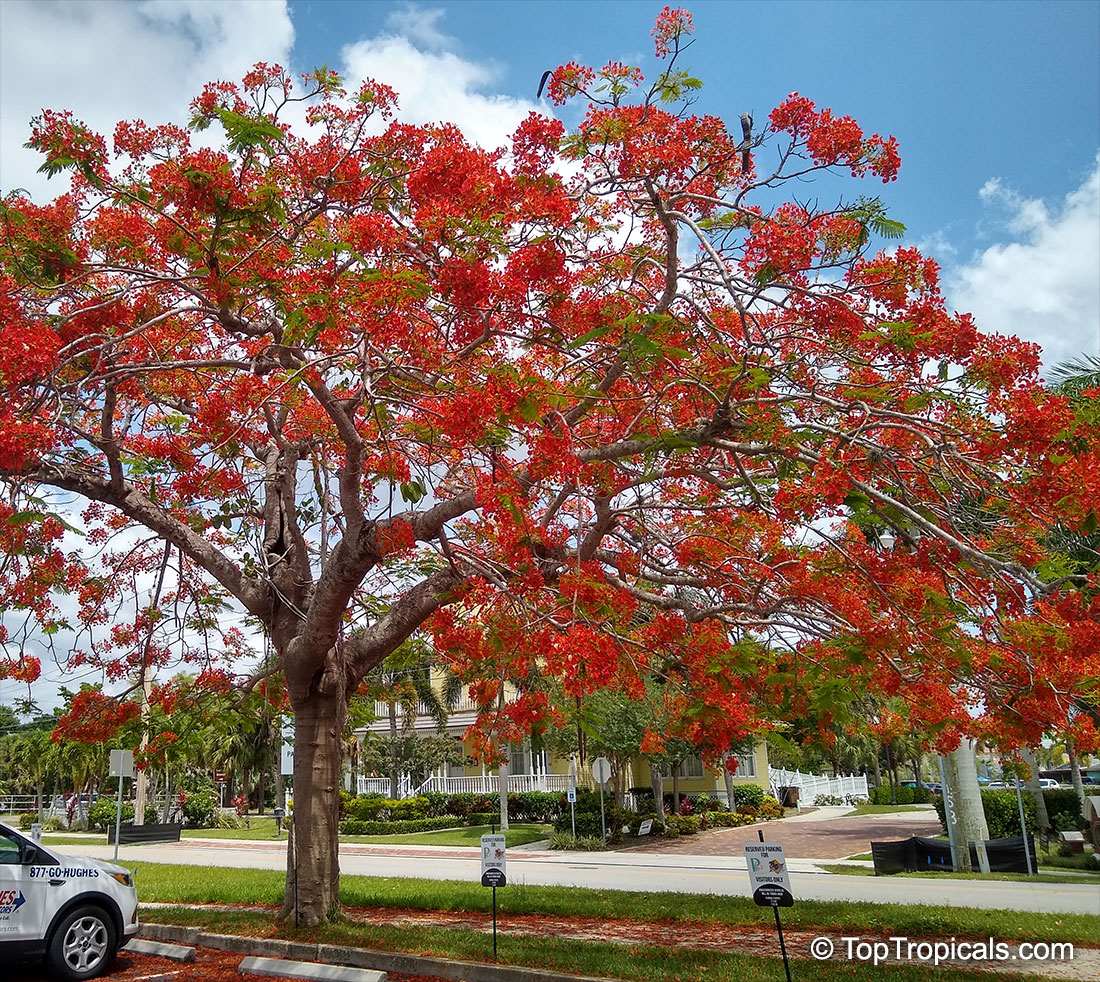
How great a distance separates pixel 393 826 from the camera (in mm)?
32531

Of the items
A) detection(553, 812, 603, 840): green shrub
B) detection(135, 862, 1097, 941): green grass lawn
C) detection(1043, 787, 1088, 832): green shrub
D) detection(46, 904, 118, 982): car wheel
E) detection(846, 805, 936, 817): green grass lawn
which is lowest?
detection(846, 805, 936, 817): green grass lawn

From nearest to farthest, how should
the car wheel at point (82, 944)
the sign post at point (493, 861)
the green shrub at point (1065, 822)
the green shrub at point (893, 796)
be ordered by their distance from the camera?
the car wheel at point (82, 944)
the sign post at point (493, 861)
the green shrub at point (1065, 822)
the green shrub at point (893, 796)

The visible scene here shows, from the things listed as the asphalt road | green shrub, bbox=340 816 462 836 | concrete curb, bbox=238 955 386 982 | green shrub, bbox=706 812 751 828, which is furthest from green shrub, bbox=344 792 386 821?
concrete curb, bbox=238 955 386 982

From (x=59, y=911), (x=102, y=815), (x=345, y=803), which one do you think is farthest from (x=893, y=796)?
(x=59, y=911)

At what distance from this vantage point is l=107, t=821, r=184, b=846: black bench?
29041 mm

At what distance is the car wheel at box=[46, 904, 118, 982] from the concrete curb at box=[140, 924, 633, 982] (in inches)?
54.2

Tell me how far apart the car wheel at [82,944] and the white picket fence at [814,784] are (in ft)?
125

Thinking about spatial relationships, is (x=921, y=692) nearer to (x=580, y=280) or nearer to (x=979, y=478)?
(x=979, y=478)

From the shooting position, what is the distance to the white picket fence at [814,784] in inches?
1692

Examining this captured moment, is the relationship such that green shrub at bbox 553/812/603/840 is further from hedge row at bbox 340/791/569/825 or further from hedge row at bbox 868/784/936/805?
hedge row at bbox 868/784/936/805

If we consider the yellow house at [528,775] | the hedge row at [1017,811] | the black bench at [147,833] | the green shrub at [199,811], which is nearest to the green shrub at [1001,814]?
the hedge row at [1017,811]

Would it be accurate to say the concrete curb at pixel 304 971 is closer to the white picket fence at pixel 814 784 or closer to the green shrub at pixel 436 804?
the green shrub at pixel 436 804

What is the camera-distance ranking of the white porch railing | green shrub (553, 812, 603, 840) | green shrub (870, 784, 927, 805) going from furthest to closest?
1. green shrub (870, 784, 927, 805)
2. the white porch railing
3. green shrub (553, 812, 603, 840)

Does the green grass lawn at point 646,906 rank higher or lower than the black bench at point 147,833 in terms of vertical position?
higher
